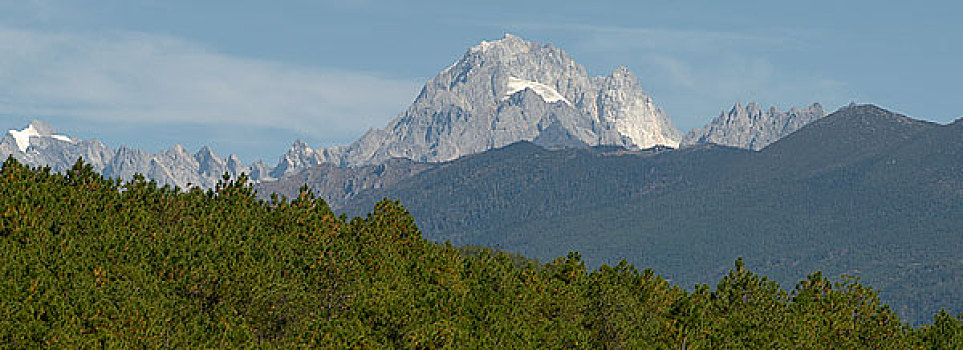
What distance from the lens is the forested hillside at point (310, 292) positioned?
281ft

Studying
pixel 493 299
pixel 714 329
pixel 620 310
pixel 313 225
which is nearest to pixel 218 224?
pixel 313 225

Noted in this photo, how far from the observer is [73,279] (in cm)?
9181

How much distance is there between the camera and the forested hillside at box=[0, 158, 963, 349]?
281ft

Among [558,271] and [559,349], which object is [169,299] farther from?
[558,271]

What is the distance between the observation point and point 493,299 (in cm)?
11525

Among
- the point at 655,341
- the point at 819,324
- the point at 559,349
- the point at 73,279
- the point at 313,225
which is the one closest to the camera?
the point at 73,279

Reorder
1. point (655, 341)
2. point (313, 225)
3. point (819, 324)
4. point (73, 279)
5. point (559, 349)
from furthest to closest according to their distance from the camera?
point (313, 225)
point (819, 324)
point (655, 341)
point (559, 349)
point (73, 279)

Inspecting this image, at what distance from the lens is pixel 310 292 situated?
110m

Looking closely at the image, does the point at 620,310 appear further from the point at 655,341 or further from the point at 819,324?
the point at 819,324

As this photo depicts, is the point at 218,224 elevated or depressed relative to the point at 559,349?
elevated

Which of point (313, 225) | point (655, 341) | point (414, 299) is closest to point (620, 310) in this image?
point (655, 341)

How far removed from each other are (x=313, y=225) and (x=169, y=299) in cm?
4634

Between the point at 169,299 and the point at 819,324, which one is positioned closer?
the point at 169,299

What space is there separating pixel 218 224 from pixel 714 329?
2003 inches
